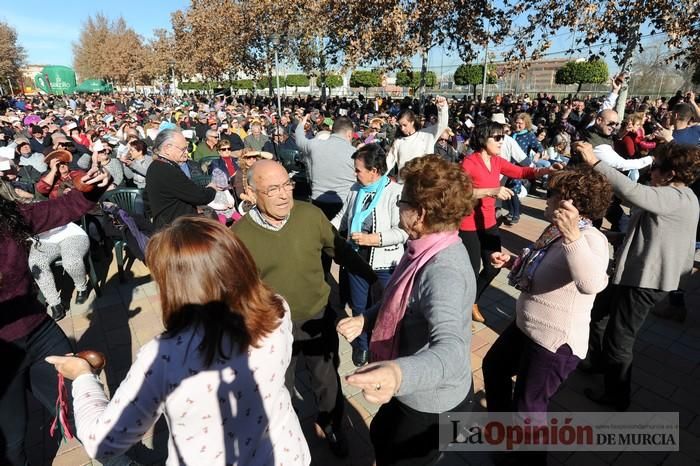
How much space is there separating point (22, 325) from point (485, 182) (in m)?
3.57

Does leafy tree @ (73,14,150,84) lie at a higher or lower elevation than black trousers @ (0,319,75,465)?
higher

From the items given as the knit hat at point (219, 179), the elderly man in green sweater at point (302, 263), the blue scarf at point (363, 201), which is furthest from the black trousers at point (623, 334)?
the knit hat at point (219, 179)

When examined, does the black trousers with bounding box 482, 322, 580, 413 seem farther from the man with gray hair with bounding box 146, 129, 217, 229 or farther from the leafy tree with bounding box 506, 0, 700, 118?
the leafy tree with bounding box 506, 0, 700, 118

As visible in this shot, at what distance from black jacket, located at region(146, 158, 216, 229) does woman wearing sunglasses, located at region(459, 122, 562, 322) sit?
98.1 inches

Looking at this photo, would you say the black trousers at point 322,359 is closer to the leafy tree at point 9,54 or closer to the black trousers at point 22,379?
the black trousers at point 22,379

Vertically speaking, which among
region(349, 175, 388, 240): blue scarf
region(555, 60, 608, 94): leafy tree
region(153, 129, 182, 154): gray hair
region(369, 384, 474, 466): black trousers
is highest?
region(555, 60, 608, 94): leafy tree

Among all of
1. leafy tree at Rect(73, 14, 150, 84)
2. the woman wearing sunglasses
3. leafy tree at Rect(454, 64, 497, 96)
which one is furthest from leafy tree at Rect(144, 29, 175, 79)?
the woman wearing sunglasses

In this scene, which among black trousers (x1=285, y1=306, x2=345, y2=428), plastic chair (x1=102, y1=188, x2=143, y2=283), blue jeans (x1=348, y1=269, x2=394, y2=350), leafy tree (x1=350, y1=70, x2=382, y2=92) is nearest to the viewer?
black trousers (x1=285, y1=306, x2=345, y2=428)

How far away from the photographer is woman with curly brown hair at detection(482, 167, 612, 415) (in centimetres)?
185

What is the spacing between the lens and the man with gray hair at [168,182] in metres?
3.43

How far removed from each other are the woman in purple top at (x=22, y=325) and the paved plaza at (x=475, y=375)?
0.84 metres

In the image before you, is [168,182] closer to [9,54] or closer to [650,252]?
[650,252]

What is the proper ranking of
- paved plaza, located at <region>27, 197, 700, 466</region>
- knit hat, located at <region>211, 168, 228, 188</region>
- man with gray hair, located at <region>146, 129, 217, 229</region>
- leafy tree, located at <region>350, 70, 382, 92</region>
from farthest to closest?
leafy tree, located at <region>350, 70, 382, 92</region>
knit hat, located at <region>211, 168, 228, 188</region>
man with gray hair, located at <region>146, 129, 217, 229</region>
paved plaza, located at <region>27, 197, 700, 466</region>

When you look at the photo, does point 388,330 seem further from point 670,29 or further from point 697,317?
point 670,29
